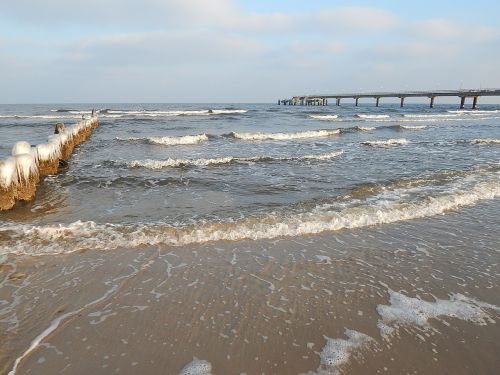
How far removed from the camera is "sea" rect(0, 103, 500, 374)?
3156 millimetres

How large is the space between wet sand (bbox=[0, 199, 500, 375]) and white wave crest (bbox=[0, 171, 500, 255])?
0.32 metres

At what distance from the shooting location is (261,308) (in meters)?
3.87

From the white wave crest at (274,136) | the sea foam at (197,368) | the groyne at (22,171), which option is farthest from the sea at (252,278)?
the white wave crest at (274,136)

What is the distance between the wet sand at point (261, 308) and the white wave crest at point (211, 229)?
12.8 inches

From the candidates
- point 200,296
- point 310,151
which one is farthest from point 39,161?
point 310,151

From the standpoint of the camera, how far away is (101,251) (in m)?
5.30

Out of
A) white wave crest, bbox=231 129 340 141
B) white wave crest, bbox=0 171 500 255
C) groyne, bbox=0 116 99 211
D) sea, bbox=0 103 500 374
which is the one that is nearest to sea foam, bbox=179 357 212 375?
sea, bbox=0 103 500 374

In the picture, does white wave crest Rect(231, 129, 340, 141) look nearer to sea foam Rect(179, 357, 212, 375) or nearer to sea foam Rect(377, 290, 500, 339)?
sea foam Rect(377, 290, 500, 339)

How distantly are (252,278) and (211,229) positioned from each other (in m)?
1.82

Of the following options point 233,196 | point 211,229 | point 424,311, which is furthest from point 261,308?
point 233,196

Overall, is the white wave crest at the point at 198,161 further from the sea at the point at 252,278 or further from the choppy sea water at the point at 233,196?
the sea at the point at 252,278

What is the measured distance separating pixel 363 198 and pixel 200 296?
203 inches

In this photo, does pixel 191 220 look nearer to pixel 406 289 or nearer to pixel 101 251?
pixel 101 251

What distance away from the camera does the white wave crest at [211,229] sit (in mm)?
5539
